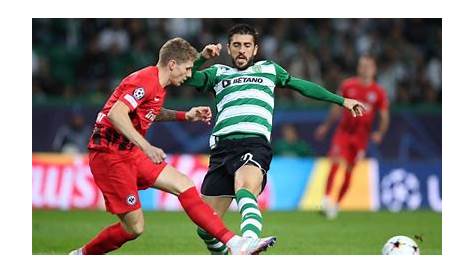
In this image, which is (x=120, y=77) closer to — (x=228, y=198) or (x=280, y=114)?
(x=280, y=114)

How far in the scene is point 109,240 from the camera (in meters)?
9.43

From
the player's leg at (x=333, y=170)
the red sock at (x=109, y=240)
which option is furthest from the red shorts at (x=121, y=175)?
the player's leg at (x=333, y=170)

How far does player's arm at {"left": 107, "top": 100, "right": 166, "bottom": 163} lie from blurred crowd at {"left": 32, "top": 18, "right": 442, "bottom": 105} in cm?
1221

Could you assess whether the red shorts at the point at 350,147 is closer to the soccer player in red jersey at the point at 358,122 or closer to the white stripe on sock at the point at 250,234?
the soccer player in red jersey at the point at 358,122

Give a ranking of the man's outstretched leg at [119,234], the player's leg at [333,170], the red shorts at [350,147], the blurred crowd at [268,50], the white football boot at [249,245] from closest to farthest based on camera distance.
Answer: the white football boot at [249,245] → the man's outstretched leg at [119,234] → the player's leg at [333,170] → the red shorts at [350,147] → the blurred crowd at [268,50]

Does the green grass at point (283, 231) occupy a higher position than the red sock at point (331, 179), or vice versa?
the red sock at point (331, 179)

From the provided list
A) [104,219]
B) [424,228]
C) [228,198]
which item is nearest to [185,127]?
[104,219]

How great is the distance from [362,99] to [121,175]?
7904mm

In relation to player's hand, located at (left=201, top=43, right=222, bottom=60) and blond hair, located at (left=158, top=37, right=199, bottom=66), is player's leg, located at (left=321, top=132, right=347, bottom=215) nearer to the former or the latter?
player's hand, located at (left=201, top=43, right=222, bottom=60)

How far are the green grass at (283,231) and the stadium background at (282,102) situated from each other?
4.33 ft

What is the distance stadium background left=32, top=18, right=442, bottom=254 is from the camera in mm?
18641

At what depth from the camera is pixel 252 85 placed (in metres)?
9.52

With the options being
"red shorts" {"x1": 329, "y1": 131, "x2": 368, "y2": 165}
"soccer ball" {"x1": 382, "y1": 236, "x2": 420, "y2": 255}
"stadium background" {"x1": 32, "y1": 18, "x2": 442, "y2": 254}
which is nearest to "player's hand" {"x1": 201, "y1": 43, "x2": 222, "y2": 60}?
"soccer ball" {"x1": 382, "y1": 236, "x2": 420, "y2": 255}

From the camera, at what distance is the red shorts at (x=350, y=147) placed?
16500 mm
